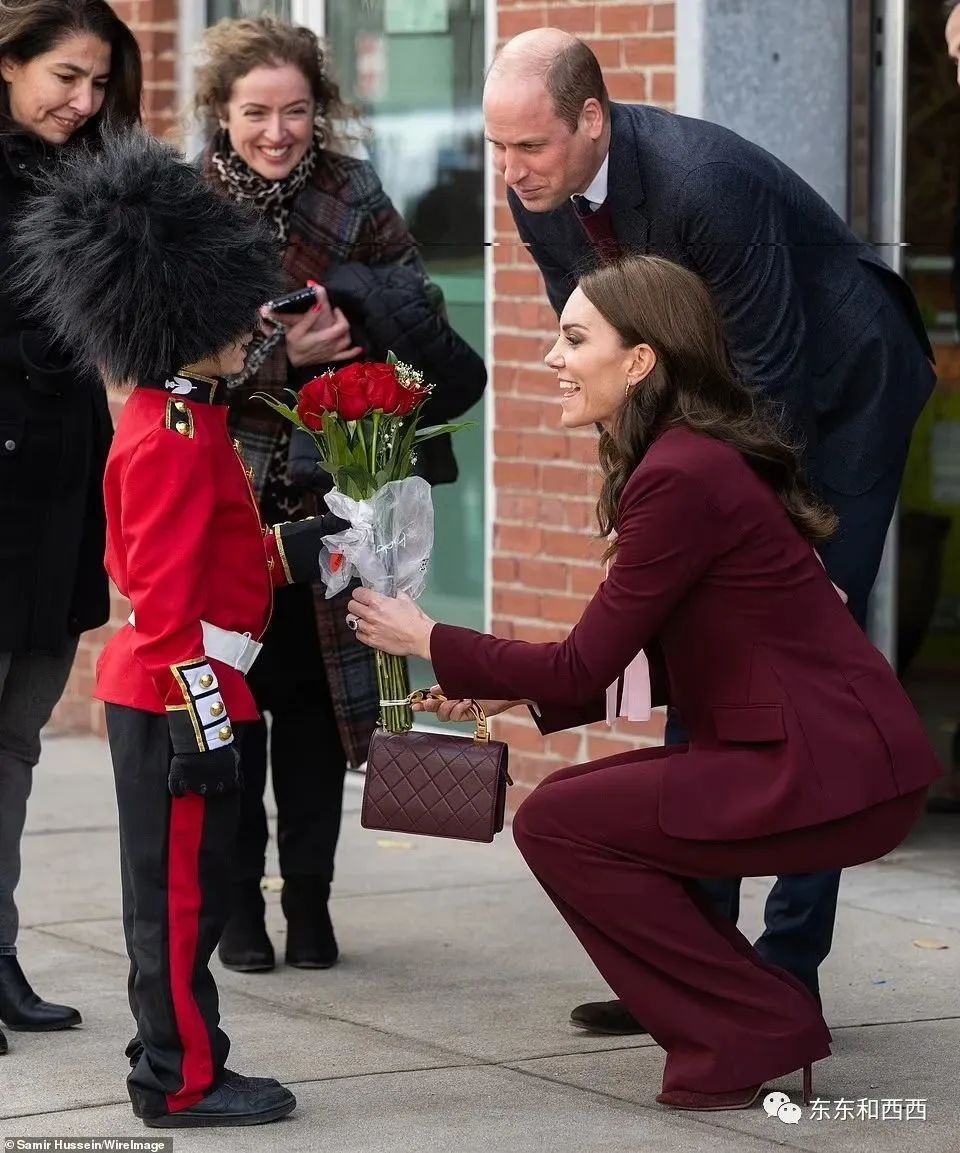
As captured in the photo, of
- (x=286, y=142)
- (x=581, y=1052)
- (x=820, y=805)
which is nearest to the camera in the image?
(x=820, y=805)

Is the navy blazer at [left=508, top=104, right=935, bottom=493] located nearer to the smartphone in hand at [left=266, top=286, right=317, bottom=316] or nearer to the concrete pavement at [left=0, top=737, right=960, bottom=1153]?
the smartphone in hand at [left=266, top=286, right=317, bottom=316]

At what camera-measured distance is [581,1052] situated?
4.67 meters

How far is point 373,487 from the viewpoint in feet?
14.4

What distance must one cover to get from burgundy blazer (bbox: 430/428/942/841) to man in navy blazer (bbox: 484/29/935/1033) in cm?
56

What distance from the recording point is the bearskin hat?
415 centimetres

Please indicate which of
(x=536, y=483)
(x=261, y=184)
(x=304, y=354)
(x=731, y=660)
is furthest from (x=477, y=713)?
(x=536, y=483)

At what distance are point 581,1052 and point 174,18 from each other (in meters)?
4.56

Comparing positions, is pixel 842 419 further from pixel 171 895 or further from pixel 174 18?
pixel 174 18

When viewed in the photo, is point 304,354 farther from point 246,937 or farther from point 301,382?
point 246,937

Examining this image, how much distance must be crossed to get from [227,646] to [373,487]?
1.46 ft

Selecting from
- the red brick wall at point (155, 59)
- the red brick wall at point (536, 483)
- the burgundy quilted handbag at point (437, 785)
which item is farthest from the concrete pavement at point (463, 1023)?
the red brick wall at point (155, 59)

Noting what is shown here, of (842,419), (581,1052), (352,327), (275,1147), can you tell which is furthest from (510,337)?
(275,1147)

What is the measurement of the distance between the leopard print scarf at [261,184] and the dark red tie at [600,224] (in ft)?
2.73

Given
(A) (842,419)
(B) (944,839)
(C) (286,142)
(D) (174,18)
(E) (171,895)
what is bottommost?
(B) (944,839)
